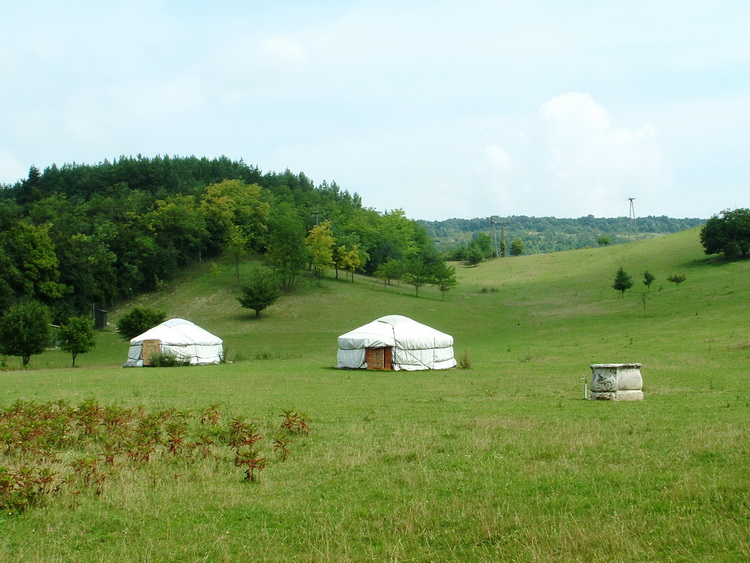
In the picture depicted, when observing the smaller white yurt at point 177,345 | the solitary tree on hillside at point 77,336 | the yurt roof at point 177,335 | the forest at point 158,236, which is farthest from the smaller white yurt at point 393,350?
the forest at point 158,236

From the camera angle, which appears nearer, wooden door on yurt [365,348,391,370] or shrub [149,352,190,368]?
wooden door on yurt [365,348,391,370]

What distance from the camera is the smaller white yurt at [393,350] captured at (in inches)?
1401

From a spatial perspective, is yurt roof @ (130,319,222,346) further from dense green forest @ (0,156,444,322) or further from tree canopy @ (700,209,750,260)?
tree canopy @ (700,209,750,260)

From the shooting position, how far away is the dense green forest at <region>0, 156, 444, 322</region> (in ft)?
213

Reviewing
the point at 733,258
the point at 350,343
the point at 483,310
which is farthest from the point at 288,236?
the point at 733,258

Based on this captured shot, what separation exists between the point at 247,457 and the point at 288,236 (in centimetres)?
6836

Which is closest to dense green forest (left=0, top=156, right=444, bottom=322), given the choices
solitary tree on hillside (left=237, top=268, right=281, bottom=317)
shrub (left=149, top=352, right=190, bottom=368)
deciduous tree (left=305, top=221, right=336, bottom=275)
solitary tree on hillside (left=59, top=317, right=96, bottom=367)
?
deciduous tree (left=305, top=221, right=336, bottom=275)

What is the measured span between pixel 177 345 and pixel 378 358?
1394 centimetres

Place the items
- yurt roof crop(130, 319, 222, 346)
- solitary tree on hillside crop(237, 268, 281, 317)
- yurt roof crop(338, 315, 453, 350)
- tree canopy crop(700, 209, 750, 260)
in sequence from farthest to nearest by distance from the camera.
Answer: tree canopy crop(700, 209, 750, 260)
solitary tree on hillside crop(237, 268, 281, 317)
yurt roof crop(130, 319, 222, 346)
yurt roof crop(338, 315, 453, 350)

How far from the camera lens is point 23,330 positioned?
39625 millimetres

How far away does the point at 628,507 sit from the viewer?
6.85 meters

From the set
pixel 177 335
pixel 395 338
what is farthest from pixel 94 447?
pixel 177 335

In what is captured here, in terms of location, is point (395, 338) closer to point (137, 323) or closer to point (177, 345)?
point (177, 345)

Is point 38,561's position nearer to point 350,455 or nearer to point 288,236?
point 350,455
